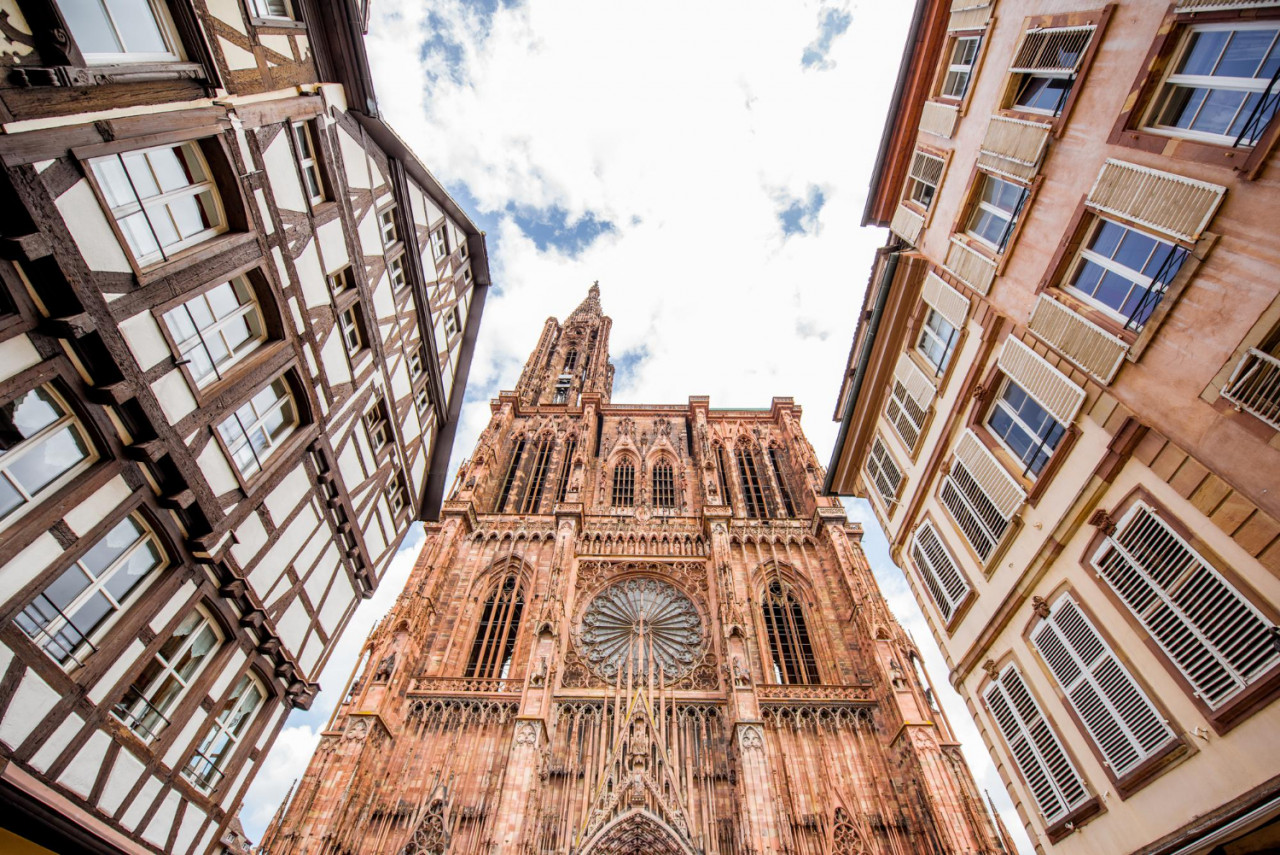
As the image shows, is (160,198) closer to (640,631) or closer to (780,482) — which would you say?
(640,631)

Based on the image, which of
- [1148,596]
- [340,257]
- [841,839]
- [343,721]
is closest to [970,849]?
[841,839]

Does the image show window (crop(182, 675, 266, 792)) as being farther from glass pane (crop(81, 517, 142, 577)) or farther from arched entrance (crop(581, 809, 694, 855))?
arched entrance (crop(581, 809, 694, 855))

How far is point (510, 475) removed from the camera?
3072 cm

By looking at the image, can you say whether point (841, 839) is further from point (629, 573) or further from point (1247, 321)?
point (1247, 321)

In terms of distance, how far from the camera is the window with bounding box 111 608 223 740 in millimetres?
6582

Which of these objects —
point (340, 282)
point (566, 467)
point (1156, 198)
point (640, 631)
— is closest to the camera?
point (1156, 198)

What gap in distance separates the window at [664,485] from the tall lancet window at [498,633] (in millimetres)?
8874

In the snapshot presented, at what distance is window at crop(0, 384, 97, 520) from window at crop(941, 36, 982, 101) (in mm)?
12502

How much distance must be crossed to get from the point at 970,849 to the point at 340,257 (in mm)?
20396

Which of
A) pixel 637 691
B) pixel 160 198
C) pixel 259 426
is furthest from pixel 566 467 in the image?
pixel 160 198

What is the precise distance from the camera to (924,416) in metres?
9.72

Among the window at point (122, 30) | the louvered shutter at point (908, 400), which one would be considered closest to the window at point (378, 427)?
the window at point (122, 30)

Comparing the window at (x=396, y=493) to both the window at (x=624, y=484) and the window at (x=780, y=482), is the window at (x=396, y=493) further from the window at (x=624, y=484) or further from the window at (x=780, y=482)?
the window at (x=780, y=482)

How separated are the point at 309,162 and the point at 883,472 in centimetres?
1180
